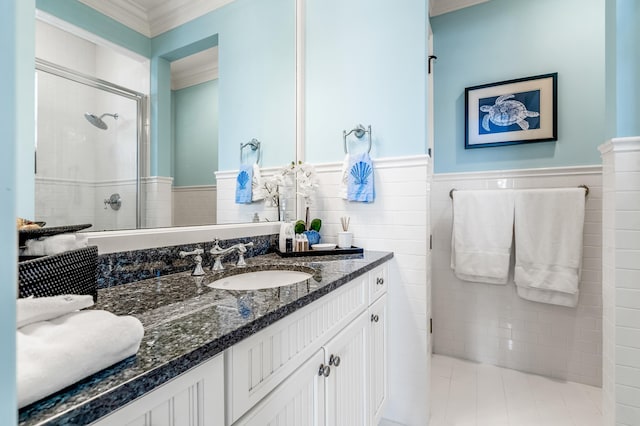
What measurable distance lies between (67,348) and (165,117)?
0.99 meters

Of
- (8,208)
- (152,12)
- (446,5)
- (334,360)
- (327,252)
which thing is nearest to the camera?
(8,208)

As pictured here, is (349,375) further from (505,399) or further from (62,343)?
(505,399)

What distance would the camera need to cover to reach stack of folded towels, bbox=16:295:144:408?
0.34 metres

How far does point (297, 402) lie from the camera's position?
32.6 inches

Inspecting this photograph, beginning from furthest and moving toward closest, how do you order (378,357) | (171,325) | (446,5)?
(446,5), (378,357), (171,325)

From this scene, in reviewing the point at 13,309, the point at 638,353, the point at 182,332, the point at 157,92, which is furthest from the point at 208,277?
the point at 638,353

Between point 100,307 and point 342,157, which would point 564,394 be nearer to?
point 342,157

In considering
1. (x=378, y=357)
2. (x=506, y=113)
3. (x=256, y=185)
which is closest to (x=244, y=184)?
(x=256, y=185)

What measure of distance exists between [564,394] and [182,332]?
7.83ft

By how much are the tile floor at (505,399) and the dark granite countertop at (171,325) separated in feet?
4.08

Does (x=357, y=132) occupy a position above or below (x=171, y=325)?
above

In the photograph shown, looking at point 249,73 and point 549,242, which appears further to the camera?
point 549,242

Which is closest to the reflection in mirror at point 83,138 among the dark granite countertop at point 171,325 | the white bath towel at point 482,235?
the dark granite countertop at point 171,325

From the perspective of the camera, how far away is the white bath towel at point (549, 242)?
1.90 metres
